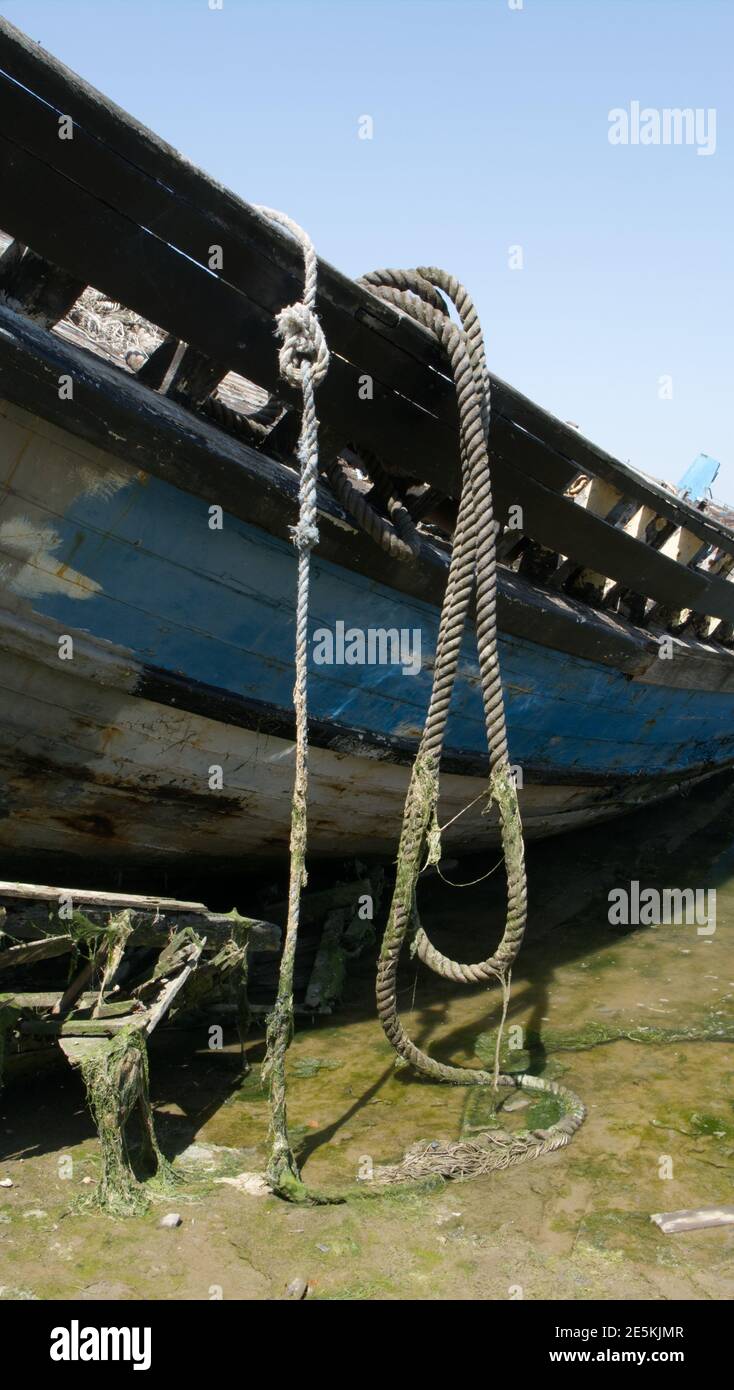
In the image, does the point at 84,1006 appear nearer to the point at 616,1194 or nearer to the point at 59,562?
the point at 59,562

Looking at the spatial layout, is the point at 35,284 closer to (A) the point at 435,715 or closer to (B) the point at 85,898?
(A) the point at 435,715

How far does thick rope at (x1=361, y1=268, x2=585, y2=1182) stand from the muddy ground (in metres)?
0.14

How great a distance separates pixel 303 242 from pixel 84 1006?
2795mm

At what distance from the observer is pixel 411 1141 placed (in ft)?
12.3

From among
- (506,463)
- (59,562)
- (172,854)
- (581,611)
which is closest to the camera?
(59,562)

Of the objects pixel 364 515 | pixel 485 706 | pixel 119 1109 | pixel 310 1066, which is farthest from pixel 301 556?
pixel 310 1066

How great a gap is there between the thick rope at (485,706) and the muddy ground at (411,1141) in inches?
5.4

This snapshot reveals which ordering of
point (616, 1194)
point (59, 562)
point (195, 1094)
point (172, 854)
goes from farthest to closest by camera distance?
point (172, 854)
point (195, 1094)
point (59, 562)
point (616, 1194)

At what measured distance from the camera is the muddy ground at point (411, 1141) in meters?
2.91

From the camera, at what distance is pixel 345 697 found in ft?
15.4

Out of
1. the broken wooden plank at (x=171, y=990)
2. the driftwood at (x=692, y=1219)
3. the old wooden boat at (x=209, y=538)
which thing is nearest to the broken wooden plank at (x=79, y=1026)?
the broken wooden plank at (x=171, y=990)

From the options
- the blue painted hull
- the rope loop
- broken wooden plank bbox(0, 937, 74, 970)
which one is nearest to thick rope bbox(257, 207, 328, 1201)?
the rope loop

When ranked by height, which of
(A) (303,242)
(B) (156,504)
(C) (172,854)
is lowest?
(C) (172,854)

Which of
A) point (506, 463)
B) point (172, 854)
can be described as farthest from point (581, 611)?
point (172, 854)
